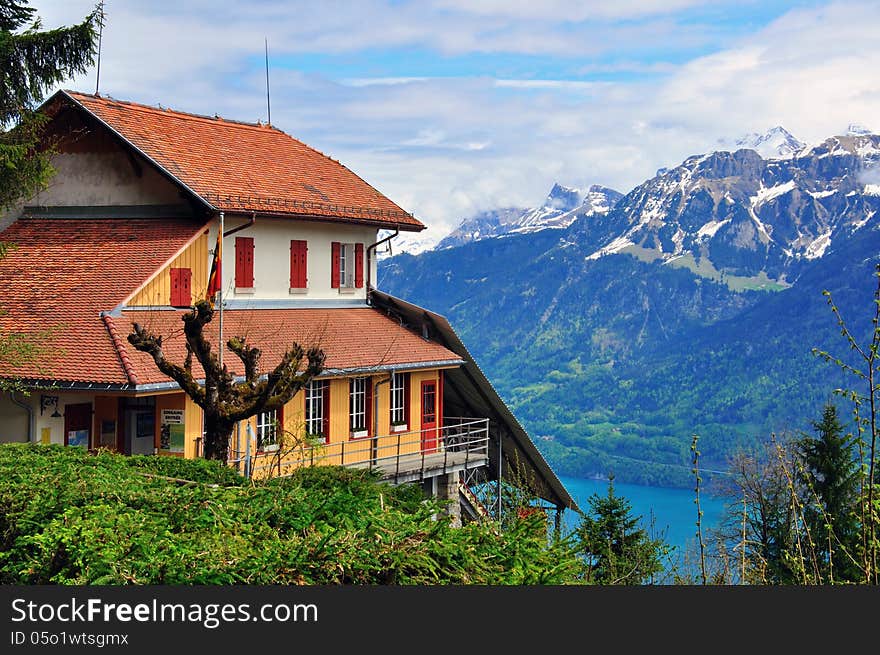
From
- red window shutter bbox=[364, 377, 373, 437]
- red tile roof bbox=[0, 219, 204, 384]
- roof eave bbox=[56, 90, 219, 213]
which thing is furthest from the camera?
red window shutter bbox=[364, 377, 373, 437]

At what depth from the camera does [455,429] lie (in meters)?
34.4

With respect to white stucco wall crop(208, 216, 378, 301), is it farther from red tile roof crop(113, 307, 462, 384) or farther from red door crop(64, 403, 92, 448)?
red door crop(64, 403, 92, 448)

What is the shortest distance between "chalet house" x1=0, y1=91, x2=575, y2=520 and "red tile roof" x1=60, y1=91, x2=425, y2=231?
7 centimetres

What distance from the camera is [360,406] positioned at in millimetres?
29422

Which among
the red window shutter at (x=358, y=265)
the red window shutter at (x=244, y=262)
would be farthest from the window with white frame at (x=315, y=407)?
the red window shutter at (x=358, y=265)

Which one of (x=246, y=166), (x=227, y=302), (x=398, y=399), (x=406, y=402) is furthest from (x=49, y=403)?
(x=406, y=402)

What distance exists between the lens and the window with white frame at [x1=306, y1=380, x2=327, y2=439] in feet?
90.8

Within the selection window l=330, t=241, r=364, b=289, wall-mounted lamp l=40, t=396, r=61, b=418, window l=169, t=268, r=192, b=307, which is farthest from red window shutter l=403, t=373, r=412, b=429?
wall-mounted lamp l=40, t=396, r=61, b=418

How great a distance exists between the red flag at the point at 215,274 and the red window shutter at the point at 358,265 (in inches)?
232

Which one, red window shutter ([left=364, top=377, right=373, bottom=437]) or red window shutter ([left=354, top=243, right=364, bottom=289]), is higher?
red window shutter ([left=354, top=243, right=364, bottom=289])

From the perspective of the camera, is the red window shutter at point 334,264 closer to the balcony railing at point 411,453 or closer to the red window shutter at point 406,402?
the red window shutter at point 406,402

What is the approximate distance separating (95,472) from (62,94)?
18.4 meters

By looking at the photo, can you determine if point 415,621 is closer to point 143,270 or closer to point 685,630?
point 685,630

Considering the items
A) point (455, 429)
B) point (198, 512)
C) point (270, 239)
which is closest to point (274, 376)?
point (198, 512)
